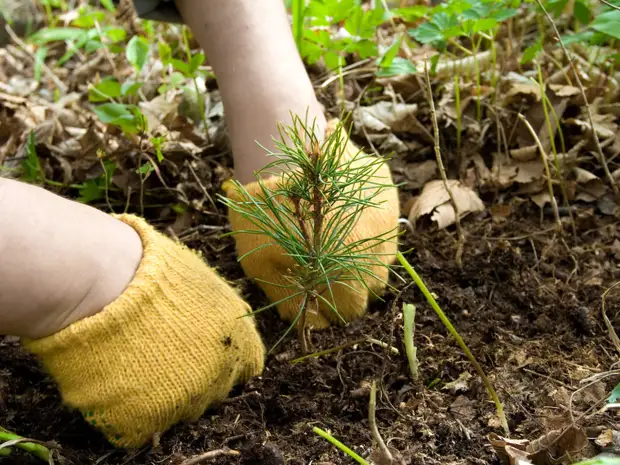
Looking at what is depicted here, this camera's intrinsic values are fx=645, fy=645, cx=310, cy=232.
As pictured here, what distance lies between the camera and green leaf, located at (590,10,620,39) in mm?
1297

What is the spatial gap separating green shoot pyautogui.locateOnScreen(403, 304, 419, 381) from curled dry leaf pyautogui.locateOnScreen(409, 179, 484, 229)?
47cm

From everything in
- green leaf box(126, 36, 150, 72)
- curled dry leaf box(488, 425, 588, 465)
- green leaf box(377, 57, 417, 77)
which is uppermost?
green leaf box(126, 36, 150, 72)

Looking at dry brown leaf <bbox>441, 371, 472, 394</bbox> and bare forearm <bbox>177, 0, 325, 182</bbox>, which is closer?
dry brown leaf <bbox>441, 371, 472, 394</bbox>

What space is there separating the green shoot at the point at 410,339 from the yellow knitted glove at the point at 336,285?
181 millimetres

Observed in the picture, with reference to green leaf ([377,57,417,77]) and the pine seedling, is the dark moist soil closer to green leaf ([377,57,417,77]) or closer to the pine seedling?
the pine seedling

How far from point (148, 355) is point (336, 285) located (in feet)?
1.24

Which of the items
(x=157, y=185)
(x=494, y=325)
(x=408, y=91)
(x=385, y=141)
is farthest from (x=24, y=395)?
(x=408, y=91)

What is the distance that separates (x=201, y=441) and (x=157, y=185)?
845 millimetres

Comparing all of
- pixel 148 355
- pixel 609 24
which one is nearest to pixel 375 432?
pixel 148 355

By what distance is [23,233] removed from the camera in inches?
39.0

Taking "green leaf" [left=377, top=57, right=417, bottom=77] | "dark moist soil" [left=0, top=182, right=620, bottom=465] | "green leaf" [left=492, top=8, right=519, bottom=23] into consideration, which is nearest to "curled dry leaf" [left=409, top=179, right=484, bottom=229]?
"dark moist soil" [left=0, top=182, right=620, bottom=465]

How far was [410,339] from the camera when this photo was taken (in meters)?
1.07

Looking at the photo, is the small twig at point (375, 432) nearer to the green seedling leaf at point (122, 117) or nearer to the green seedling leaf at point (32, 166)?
the green seedling leaf at point (122, 117)

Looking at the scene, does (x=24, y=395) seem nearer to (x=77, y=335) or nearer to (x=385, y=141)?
(x=77, y=335)
